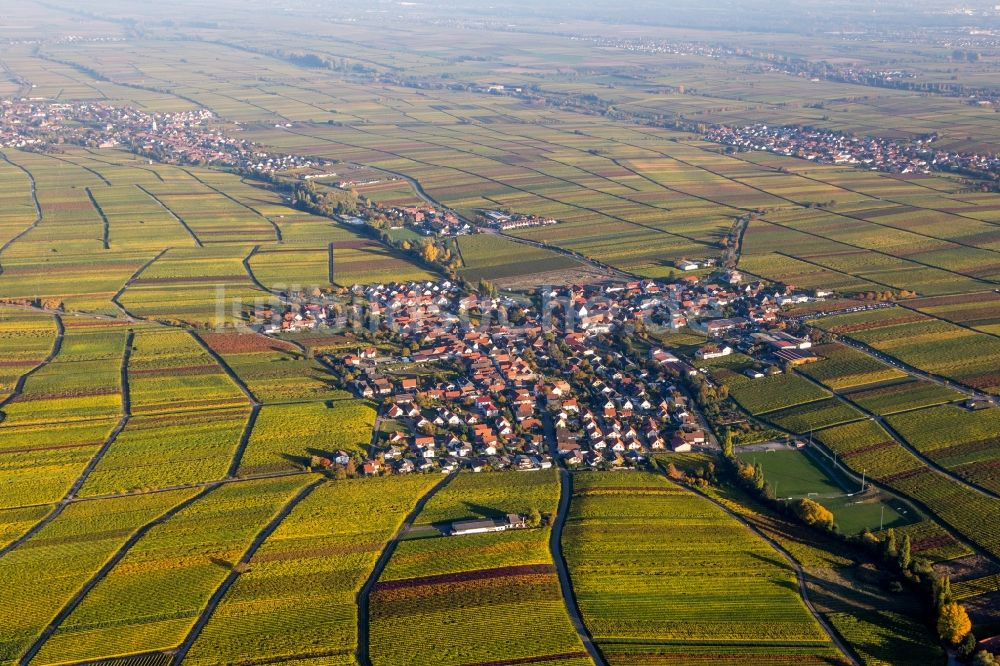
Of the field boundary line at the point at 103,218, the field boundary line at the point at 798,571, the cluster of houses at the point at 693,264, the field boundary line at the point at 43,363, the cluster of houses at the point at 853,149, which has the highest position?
the cluster of houses at the point at 853,149

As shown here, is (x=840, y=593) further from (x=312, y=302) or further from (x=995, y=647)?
(x=312, y=302)

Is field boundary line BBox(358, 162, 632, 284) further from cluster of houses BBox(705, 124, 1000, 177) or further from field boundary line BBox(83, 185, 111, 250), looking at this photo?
cluster of houses BBox(705, 124, 1000, 177)

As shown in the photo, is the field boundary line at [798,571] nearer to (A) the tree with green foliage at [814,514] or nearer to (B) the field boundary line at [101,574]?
(A) the tree with green foliage at [814,514]

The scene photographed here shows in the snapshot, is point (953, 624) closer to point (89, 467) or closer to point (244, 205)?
point (89, 467)

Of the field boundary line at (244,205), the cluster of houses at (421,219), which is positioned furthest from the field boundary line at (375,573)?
the field boundary line at (244,205)

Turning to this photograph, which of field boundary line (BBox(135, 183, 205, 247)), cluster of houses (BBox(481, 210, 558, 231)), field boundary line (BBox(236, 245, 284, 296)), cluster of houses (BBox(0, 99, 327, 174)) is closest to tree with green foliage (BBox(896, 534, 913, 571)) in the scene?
field boundary line (BBox(236, 245, 284, 296))

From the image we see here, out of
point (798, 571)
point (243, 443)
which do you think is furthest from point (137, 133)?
point (798, 571)
